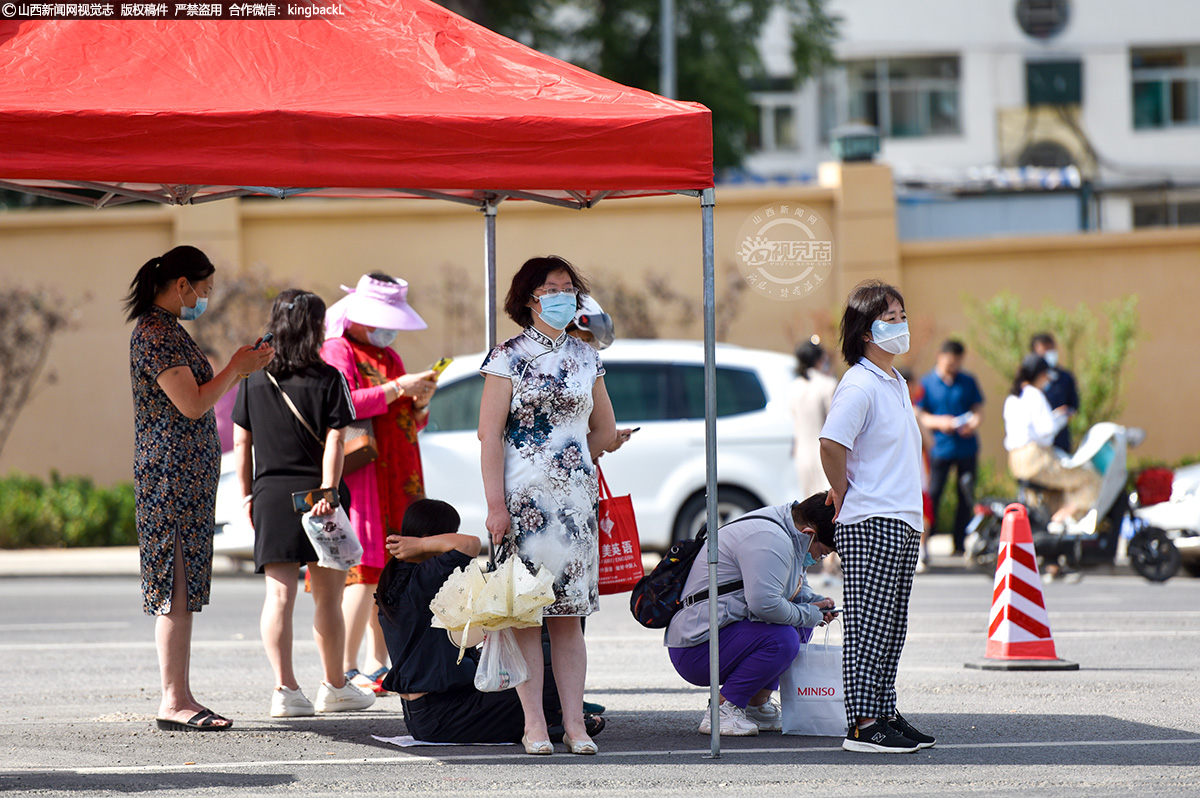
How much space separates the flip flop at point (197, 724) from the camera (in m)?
6.04

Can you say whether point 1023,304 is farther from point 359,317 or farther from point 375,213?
point 359,317

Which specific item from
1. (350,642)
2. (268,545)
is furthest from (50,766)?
(350,642)

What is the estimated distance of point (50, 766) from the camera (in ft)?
17.9

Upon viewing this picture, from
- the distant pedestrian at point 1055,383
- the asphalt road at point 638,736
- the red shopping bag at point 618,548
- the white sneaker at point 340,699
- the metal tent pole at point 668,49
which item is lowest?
the asphalt road at point 638,736

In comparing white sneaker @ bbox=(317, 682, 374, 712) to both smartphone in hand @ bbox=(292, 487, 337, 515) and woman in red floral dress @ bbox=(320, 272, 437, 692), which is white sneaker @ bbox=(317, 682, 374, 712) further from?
smartphone in hand @ bbox=(292, 487, 337, 515)

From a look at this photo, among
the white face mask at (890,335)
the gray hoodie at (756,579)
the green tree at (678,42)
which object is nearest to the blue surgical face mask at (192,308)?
the gray hoodie at (756,579)

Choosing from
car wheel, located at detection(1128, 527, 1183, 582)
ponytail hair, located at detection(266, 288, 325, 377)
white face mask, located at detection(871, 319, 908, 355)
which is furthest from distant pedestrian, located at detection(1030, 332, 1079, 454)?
ponytail hair, located at detection(266, 288, 325, 377)

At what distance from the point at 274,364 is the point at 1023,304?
13493 millimetres

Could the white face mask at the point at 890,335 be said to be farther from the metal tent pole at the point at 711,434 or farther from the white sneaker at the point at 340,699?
the white sneaker at the point at 340,699

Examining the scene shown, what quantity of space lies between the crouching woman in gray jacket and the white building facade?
96.8 feet

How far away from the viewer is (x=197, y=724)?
6.04 metres

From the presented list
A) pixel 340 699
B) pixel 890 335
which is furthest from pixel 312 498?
pixel 890 335

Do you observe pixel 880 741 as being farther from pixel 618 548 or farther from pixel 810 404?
pixel 810 404

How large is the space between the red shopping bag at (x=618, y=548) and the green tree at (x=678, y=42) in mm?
17002
